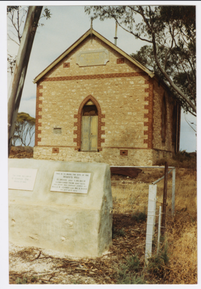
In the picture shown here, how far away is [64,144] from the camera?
12.8 meters

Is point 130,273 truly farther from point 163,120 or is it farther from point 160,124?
point 163,120

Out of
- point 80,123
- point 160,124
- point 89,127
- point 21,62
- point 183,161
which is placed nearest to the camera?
point 21,62

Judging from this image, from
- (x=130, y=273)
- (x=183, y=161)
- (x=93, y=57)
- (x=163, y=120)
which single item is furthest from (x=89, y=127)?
(x=130, y=273)

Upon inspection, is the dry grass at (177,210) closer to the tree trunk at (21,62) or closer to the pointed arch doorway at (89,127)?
the pointed arch doorway at (89,127)

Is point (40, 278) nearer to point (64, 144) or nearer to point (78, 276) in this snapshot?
point (78, 276)

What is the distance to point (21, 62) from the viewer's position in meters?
5.54

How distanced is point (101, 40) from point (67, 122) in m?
4.43

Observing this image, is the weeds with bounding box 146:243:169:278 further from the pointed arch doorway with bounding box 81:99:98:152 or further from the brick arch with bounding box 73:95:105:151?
the pointed arch doorway with bounding box 81:99:98:152

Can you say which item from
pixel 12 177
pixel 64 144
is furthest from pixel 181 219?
pixel 64 144

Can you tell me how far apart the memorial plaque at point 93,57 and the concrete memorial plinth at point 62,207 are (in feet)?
30.2

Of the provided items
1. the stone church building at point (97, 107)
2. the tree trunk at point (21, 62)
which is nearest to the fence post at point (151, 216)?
the tree trunk at point (21, 62)

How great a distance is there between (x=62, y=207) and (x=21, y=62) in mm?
3316

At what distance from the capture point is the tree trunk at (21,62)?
547cm
